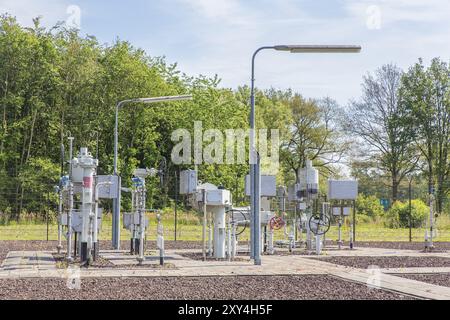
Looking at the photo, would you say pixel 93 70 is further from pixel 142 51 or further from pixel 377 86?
pixel 377 86

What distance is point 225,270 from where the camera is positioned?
14820mm

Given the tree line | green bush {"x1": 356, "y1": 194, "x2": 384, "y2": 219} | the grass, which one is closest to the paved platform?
the grass

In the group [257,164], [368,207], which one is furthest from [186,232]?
[257,164]

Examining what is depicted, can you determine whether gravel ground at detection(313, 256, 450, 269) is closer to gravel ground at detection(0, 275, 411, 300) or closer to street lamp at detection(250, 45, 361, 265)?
street lamp at detection(250, 45, 361, 265)

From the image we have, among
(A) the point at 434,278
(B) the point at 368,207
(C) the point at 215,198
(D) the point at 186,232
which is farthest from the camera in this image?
(B) the point at 368,207

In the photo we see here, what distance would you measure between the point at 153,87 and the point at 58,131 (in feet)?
20.9

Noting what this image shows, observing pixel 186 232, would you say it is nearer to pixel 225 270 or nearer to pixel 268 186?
pixel 268 186

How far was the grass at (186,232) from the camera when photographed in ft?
102

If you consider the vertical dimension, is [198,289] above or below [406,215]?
below

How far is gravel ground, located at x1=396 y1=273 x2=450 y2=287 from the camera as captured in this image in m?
12.8

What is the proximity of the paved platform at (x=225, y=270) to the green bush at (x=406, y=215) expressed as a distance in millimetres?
22328

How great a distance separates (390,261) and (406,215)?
22922 millimetres

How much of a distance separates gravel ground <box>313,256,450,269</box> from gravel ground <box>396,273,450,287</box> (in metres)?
2.08
